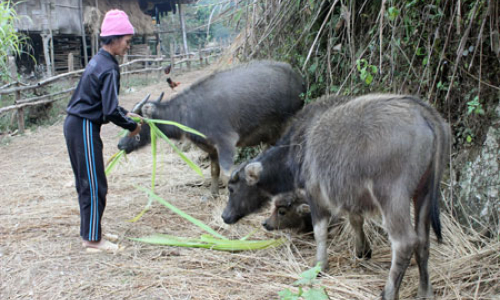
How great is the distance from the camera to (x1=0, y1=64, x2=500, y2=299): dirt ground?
3453mm

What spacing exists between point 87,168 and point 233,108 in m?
2.15

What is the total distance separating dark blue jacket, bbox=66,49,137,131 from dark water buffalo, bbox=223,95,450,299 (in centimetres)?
172

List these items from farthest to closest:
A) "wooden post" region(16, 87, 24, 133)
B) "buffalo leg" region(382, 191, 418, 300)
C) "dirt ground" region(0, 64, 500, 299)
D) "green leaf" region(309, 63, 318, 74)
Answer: "wooden post" region(16, 87, 24, 133)
"green leaf" region(309, 63, 318, 74)
"dirt ground" region(0, 64, 500, 299)
"buffalo leg" region(382, 191, 418, 300)

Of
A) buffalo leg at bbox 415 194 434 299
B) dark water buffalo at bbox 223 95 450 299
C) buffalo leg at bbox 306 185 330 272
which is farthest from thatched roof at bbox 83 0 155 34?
buffalo leg at bbox 415 194 434 299

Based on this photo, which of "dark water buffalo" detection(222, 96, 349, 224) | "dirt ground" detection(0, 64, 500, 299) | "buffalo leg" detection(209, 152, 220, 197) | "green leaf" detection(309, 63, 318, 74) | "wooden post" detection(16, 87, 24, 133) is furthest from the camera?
"wooden post" detection(16, 87, 24, 133)

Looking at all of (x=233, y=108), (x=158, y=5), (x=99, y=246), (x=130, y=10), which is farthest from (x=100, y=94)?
(x=158, y=5)

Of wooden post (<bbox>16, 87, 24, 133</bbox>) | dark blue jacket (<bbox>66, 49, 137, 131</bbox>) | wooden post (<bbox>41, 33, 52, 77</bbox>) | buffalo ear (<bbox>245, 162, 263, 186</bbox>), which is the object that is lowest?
wooden post (<bbox>16, 87, 24, 133</bbox>)

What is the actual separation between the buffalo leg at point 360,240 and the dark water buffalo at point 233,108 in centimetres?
194

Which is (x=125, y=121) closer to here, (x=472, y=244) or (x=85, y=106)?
(x=85, y=106)

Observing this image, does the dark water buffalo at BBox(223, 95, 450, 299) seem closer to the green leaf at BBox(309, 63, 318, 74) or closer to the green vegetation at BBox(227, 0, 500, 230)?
the green vegetation at BBox(227, 0, 500, 230)

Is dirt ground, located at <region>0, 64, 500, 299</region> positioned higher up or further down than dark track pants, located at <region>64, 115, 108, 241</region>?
further down

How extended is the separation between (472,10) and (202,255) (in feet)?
10.1

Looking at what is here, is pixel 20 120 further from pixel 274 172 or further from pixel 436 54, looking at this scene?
pixel 436 54

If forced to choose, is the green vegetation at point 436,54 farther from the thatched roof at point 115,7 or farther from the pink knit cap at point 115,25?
the thatched roof at point 115,7
